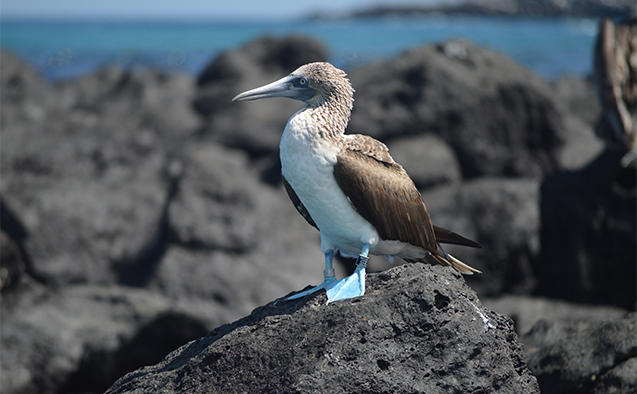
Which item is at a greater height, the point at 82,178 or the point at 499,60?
the point at 499,60

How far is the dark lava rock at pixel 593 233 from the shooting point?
6.73m

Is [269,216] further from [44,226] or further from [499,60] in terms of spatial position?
[499,60]

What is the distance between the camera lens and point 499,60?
10.5 m

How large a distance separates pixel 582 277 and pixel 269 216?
4.72m

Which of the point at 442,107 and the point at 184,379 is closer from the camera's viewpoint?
the point at 184,379

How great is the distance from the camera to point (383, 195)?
348 cm

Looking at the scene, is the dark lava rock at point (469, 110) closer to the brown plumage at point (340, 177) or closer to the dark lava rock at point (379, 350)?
the brown plumage at point (340, 177)

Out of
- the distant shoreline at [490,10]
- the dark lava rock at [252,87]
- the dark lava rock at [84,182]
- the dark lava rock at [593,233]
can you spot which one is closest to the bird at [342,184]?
the dark lava rock at [593,233]

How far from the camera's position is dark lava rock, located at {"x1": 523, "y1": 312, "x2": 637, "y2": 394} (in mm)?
3727

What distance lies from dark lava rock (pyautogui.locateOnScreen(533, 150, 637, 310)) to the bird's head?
473 cm

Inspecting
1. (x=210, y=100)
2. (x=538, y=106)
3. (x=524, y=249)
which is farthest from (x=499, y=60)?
(x=210, y=100)

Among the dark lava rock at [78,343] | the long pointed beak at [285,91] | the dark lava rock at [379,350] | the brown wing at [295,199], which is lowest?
the dark lava rock at [78,343]

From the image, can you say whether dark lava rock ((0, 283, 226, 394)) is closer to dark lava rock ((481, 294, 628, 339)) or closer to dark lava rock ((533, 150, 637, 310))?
dark lava rock ((481, 294, 628, 339))

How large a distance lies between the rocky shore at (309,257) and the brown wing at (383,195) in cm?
29
